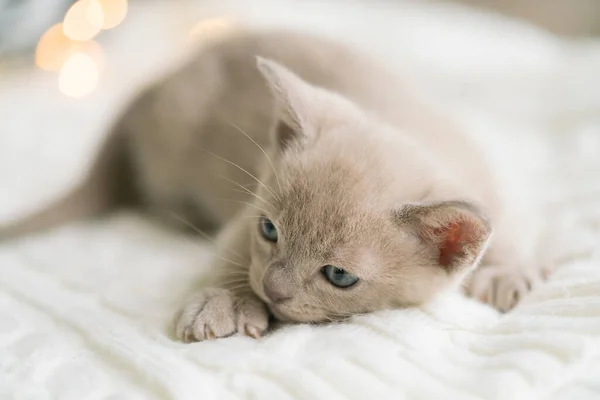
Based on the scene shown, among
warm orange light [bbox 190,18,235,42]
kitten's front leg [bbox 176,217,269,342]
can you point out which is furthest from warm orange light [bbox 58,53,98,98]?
kitten's front leg [bbox 176,217,269,342]

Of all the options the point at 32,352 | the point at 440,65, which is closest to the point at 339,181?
the point at 32,352

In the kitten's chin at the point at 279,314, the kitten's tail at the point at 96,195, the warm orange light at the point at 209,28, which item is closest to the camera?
the kitten's chin at the point at 279,314

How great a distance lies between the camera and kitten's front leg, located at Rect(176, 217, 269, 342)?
3.51ft

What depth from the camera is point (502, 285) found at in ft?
4.03

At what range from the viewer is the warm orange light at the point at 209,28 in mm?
2377

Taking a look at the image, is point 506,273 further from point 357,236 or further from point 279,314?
point 279,314

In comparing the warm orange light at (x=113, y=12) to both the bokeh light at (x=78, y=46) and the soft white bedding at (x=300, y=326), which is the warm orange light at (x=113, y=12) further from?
the soft white bedding at (x=300, y=326)

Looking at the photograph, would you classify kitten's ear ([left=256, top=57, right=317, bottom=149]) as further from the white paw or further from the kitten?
the white paw

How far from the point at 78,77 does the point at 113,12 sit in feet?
1.01

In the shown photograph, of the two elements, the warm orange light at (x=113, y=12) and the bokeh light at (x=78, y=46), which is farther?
the warm orange light at (x=113, y=12)

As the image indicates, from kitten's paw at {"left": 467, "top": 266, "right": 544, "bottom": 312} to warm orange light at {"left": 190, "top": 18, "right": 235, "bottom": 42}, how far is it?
4.93 feet

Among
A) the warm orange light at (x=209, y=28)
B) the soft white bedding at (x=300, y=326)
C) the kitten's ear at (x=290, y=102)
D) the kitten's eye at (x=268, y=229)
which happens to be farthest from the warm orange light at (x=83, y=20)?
the kitten's eye at (x=268, y=229)

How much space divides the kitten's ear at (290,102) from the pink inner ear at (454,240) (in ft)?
1.18

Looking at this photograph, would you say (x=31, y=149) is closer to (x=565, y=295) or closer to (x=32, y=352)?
(x=32, y=352)
